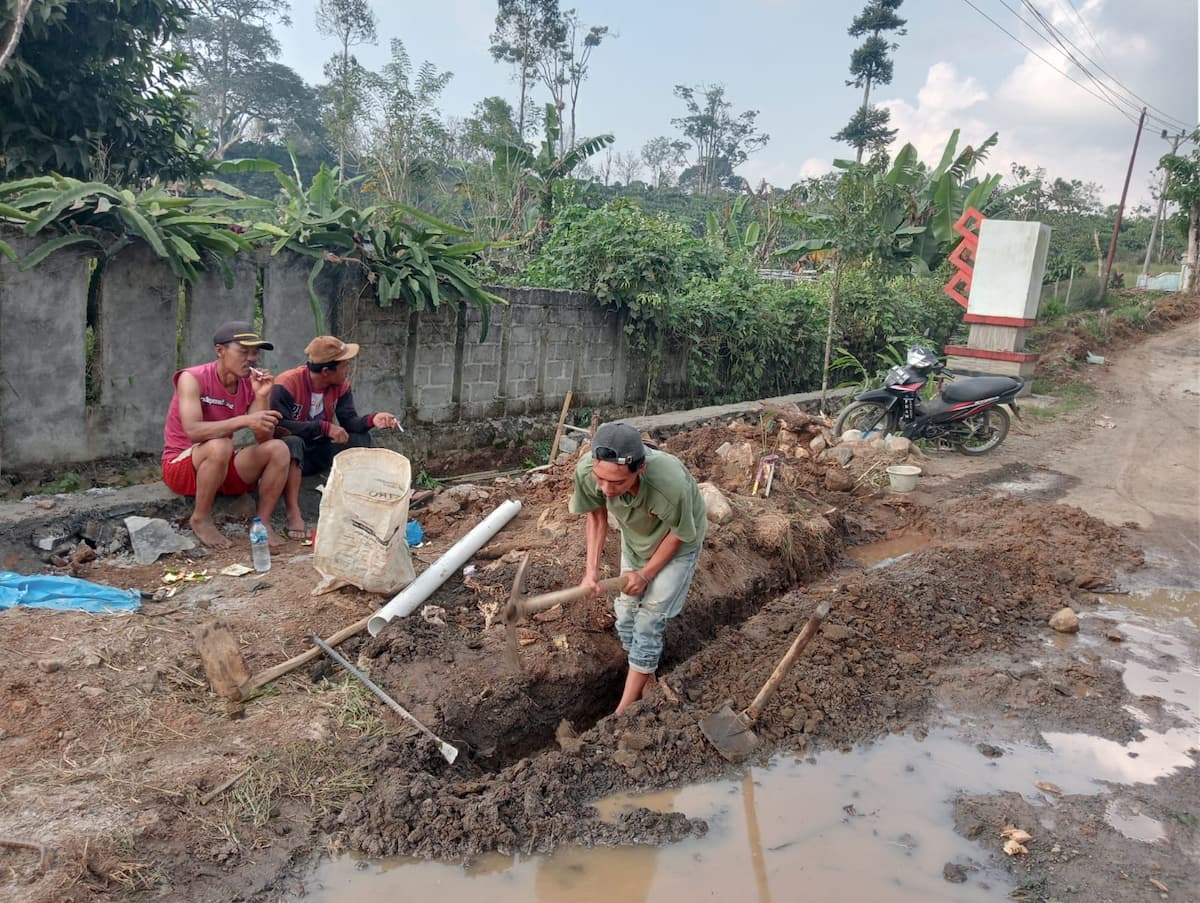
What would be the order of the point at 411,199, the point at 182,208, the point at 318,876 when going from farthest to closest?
1. the point at 411,199
2. the point at 182,208
3. the point at 318,876

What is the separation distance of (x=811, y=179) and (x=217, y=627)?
900 centimetres

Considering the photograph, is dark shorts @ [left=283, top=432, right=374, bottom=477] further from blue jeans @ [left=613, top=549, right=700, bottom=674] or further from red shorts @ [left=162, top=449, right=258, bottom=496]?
blue jeans @ [left=613, top=549, right=700, bottom=674]

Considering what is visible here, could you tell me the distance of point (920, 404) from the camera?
355 inches

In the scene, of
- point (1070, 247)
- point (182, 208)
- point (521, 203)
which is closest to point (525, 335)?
point (182, 208)

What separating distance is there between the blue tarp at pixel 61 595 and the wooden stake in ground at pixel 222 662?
30.9 inches

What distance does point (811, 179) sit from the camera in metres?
10.4

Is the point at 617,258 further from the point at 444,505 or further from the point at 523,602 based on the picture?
the point at 523,602

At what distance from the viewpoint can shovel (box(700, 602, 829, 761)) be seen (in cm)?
365

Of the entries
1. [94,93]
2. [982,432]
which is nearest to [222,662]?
[94,93]

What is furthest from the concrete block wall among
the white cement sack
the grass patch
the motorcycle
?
the grass patch

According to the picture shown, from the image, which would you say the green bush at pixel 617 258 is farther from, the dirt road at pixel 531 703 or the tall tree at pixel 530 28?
the tall tree at pixel 530 28

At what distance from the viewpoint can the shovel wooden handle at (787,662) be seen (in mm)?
3531

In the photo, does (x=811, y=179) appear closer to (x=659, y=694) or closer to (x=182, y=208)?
(x=182, y=208)

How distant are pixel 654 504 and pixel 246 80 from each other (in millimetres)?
37836
